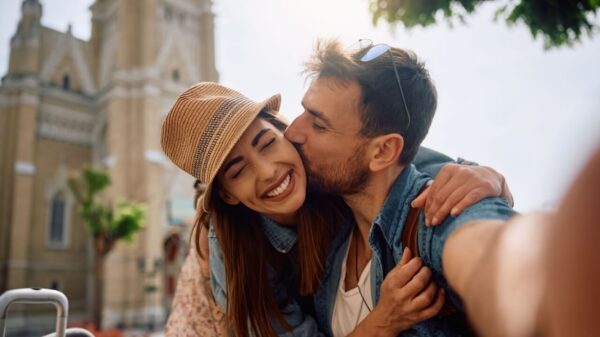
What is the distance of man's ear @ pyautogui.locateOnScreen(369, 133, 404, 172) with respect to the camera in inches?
69.6

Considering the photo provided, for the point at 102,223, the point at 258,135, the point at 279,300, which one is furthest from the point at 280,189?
the point at 102,223

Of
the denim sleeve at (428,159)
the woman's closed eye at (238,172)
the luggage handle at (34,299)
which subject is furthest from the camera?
the denim sleeve at (428,159)

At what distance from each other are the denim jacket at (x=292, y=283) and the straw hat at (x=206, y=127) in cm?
30

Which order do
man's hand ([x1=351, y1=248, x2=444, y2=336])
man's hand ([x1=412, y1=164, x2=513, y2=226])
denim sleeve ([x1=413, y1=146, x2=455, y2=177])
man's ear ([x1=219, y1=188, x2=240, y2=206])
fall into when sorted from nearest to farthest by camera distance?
man's hand ([x1=412, y1=164, x2=513, y2=226])
man's hand ([x1=351, y1=248, x2=444, y2=336])
man's ear ([x1=219, y1=188, x2=240, y2=206])
denim sleeve ([x1=413, y1=146, x2=455, y2=177])

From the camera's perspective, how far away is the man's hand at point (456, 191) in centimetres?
126

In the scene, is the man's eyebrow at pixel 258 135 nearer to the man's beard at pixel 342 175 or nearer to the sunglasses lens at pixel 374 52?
the man's beard at pixel 342 175

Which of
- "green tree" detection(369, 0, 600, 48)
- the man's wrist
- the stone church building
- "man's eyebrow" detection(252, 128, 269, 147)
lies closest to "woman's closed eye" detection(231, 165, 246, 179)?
"man's eyebrow" detection(252, 128, 269, 147)

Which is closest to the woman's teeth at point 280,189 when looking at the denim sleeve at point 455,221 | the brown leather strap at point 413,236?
the brown leather strap at point 413,236

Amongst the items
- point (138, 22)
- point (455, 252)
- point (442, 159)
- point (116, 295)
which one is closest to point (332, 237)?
point (442, 159)

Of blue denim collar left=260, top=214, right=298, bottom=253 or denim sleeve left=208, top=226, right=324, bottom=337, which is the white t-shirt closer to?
denim sleeve left=208, top=226, right=324, bottom=337

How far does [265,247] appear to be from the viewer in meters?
2.02

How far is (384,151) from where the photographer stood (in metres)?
1.79

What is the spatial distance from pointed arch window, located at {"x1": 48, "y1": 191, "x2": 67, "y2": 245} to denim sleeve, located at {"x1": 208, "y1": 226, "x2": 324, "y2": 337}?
78.9 ft

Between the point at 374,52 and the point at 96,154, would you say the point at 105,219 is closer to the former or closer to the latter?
the point at 96,154
